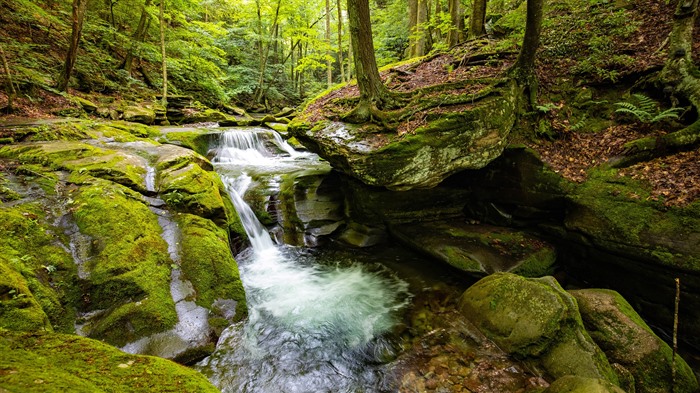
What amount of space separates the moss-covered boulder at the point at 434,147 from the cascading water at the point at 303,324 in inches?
90.9

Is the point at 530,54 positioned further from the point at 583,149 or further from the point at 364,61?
the point at 364,61

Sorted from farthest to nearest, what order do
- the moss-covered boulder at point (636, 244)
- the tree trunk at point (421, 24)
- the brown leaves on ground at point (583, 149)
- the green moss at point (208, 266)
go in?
the tree trunk at point (421, 24) → the brown leaves on ground at point (583, 149) → the green moss at point (208, 266) → the moss-covered boulder at point (636, 244)

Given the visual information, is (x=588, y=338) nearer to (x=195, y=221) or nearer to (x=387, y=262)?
(x=387, y=262)

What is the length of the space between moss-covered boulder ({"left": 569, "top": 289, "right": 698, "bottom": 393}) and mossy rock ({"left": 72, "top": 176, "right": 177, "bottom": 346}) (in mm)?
5980

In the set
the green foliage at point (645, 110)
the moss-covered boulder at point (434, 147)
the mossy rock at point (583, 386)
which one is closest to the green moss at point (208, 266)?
the moss-covered boulder at point (434, 147)

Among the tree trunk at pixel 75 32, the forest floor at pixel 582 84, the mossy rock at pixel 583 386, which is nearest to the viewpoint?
the mossy rock at pixel 583 386

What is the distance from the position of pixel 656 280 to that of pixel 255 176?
30.7ft

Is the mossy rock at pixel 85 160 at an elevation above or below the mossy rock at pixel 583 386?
above

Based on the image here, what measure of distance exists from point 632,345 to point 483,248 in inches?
104

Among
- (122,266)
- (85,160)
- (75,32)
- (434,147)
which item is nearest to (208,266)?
(122,266)

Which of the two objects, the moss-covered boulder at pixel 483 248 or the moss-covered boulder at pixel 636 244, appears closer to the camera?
the moss-covered boulder at pixel 636 244

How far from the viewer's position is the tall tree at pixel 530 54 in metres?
5.95

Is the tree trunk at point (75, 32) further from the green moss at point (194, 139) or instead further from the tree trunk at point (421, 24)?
the tree trunk at point (421, 24)

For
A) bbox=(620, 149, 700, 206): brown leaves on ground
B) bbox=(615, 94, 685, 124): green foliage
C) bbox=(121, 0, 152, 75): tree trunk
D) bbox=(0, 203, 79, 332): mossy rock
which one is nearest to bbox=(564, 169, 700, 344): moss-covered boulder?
bbox=(620, 149, 700, 206): brown leaves on ground
